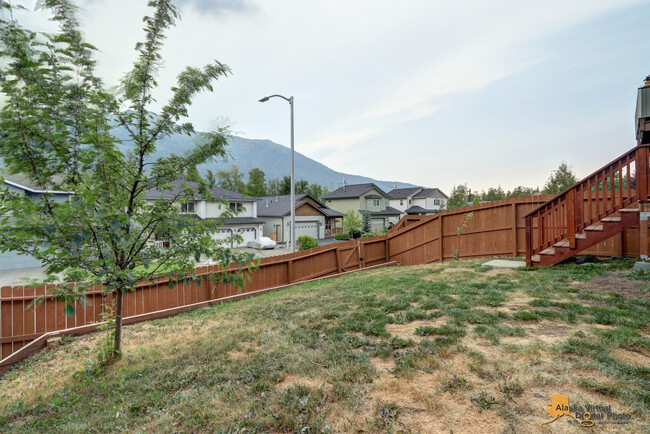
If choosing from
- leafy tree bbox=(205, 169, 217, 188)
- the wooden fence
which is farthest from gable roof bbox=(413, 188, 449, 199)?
leafy tree bbox=(205, 169, 217, 188)

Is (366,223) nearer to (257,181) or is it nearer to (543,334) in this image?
(257,181)

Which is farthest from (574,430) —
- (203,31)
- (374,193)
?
(374,193)

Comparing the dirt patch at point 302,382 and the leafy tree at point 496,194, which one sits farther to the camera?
the leafy tree at point 496,194

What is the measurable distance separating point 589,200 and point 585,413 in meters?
6.11

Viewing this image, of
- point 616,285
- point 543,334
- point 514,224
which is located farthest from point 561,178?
point 543,334

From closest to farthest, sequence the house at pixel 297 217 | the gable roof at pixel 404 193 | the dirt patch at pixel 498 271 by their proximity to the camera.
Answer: the dirt patch at pixel 498 271 < the house at pixel 297 217 < the gable roof at pixel 404 193

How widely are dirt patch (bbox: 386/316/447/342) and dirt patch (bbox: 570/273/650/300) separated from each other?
2824 millimetres

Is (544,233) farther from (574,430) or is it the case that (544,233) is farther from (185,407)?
(185,407)

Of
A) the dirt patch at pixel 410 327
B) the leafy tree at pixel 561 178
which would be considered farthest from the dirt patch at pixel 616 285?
the leafy tree at pixel 561 178

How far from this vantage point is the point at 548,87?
9.76m

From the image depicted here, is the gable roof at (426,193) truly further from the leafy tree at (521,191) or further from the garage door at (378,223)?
the leafy tree at (521,191)

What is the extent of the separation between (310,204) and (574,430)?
29.3 m

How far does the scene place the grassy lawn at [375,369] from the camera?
1969 mm

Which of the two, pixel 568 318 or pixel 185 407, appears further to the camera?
pixel 568 318
